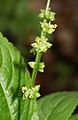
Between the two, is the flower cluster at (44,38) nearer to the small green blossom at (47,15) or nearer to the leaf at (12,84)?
the small green blossom at (47,15)

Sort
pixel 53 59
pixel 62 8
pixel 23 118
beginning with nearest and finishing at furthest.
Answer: pixel 23 118
pixel 53 59
pixel 62 8

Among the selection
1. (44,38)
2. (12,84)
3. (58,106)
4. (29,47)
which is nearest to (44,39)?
(44,38)

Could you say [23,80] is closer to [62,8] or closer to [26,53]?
[26,53]

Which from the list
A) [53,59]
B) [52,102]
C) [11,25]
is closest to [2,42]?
[52,102]

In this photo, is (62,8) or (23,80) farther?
(62,8)

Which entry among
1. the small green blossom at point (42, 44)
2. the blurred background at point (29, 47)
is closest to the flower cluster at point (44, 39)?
the small green blossom at point (42, 44)
